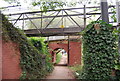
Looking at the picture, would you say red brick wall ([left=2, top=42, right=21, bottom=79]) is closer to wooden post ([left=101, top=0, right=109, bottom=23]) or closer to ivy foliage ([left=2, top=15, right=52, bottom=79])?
ivy foliage ([left=2, top=15, right=52, bottom=79])

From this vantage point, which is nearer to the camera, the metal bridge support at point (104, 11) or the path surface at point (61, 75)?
the metal bridge support at point (104, 11)

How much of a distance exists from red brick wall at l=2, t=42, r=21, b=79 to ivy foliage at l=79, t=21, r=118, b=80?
2571 millimetres

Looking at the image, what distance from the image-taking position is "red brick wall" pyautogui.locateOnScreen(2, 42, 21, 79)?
424 cm

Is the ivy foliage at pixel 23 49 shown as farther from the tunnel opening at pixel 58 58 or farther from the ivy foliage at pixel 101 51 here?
the tunnel opening at pixel 58 58

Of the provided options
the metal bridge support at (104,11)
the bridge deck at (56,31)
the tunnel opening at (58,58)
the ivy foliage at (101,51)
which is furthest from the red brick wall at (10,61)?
the tunnel opening at (58,58)

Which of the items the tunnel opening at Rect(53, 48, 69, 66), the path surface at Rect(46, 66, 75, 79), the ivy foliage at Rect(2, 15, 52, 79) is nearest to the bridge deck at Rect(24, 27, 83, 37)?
the ivy foliage at Rect(2, 15, 52, 79)

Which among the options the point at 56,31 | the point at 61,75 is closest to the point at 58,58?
the point at 61,75

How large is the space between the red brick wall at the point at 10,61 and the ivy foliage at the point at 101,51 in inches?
101

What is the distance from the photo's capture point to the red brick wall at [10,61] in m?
4.24

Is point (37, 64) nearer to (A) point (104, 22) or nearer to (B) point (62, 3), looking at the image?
(B) point (62, 3)

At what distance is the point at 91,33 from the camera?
3615 mm

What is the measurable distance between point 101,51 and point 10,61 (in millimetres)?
3153

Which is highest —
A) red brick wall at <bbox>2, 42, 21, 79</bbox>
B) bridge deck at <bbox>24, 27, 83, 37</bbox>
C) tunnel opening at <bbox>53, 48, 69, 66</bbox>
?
bridge deck at <bbox>24, 27, 83, 37</bbox>

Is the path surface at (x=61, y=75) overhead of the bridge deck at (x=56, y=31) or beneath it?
beneath
